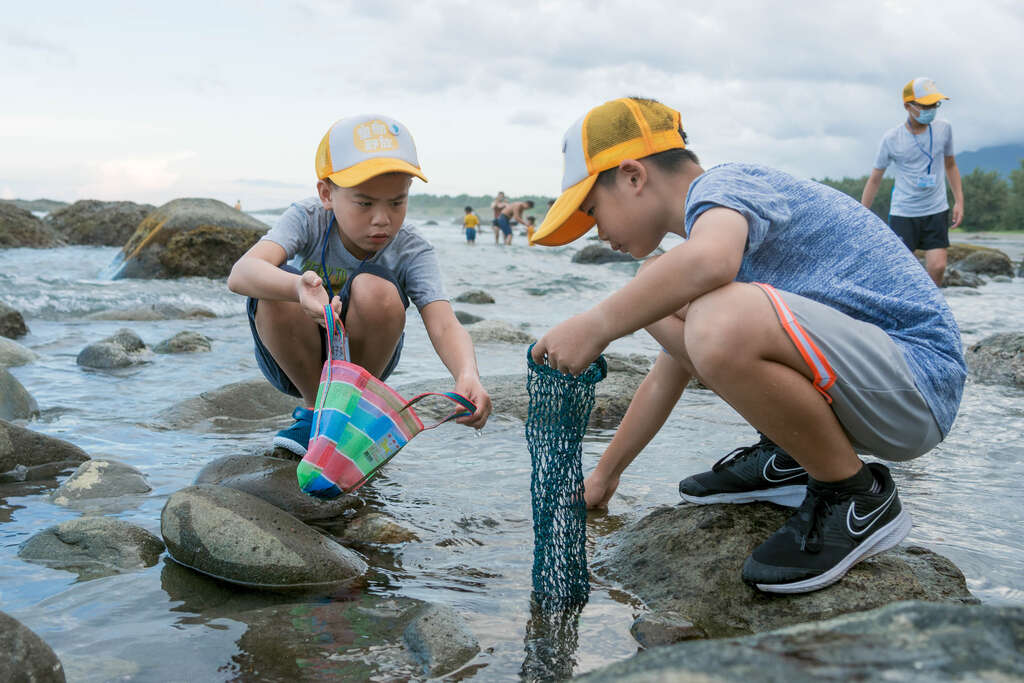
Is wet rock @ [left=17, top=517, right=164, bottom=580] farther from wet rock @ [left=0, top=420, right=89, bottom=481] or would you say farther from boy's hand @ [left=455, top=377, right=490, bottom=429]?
boy's hand @ [left=455, top=377, right=490, bottom=429]

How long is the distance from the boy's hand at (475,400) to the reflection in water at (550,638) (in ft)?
2.12

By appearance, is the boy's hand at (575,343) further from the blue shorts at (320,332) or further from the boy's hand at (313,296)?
the blue shorts at (320,332)

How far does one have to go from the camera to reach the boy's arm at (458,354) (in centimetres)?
298

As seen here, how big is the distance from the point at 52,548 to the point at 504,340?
550 centimetres

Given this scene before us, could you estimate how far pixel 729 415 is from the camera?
5016 millimetres

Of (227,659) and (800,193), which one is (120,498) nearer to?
(227,659)

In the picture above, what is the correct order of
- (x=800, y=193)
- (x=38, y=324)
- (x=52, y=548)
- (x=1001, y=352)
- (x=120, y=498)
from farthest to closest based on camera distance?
(x=38, y=324) < (x=1001, y=352) < (x=120, y=498) < (x=52, y=548) < (x=800, y=193)

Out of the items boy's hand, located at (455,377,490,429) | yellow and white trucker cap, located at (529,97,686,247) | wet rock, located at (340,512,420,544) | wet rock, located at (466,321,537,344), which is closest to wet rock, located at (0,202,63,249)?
wet rock, located at (466,321,537,344)

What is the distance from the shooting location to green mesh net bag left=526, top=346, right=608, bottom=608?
97.5 inches

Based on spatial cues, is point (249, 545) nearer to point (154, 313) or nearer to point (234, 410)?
point (234, 410)

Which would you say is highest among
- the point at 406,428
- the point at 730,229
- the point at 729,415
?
the point at 730,229

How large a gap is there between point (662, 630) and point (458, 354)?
1.38 metres

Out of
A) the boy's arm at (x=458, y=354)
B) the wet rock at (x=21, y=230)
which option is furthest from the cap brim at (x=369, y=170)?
the wet rock at (x=21, y=230)

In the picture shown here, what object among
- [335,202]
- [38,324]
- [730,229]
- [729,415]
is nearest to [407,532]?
[335,202]
